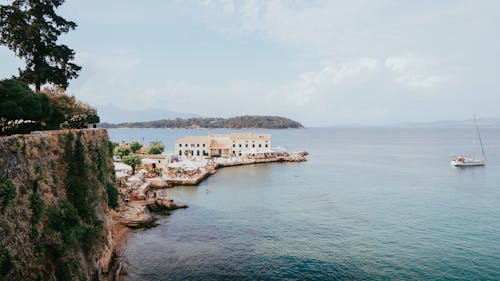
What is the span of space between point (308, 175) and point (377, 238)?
34.5 meters

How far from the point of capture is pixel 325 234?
90.3 ft

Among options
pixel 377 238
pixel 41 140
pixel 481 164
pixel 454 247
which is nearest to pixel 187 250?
pixel 41 140

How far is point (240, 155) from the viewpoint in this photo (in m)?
89.3

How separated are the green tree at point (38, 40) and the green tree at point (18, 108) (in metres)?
7.33

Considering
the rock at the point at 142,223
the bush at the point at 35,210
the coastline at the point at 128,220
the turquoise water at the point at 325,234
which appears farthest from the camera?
the rock at the point at 142,223

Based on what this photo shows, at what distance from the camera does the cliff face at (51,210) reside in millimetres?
11578

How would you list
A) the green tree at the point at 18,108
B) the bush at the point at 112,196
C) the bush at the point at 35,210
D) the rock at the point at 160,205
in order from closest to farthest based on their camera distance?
Answer: the bush at the point at 35,210 < the green tree at the point at 18,108 < the bush at the point at 112,196 < the rock at the point at 160,205

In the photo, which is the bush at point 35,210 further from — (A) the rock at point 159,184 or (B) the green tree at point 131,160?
(B) the green tree at point 131,160

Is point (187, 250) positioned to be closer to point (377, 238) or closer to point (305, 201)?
Result: point (377, 238)

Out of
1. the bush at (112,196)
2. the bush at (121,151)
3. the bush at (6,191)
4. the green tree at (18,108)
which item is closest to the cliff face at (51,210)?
the bush at (6,191)

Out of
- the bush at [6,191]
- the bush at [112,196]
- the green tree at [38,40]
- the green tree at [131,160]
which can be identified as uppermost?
the green tree at [38,40]

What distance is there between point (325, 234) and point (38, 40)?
2840cm

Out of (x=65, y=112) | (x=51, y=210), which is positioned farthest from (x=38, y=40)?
(x=51, y=210)

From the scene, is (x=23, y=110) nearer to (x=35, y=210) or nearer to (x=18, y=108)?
(x=18, y=108)
